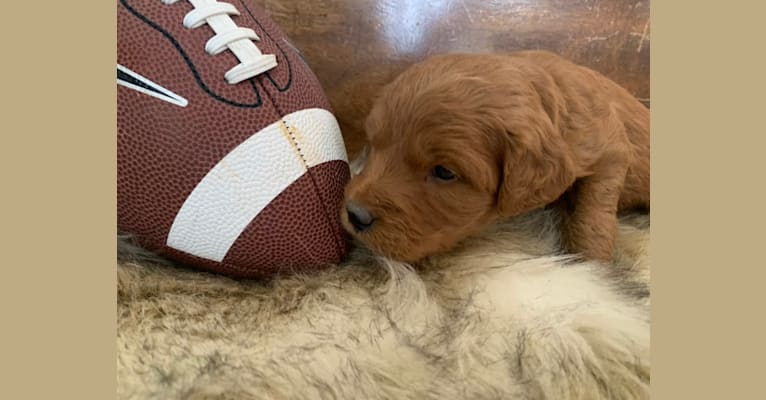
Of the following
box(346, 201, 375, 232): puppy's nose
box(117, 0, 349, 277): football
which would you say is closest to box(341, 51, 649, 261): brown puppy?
box(346, 201, 375, 232): puppy's nose

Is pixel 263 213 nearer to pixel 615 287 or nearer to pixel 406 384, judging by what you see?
pixel 406 384

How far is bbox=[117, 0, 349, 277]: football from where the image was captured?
97 centimetres

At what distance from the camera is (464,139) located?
101 centimetres

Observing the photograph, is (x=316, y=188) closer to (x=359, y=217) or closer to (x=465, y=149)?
(x=359, y=217)

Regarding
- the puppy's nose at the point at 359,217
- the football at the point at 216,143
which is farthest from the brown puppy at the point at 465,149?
the football at the point at 216,143

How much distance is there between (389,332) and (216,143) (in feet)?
1.30

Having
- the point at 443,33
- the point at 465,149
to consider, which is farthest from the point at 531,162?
the point at 443,33

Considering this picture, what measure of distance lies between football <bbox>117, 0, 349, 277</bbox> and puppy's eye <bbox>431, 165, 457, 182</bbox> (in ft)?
0.62

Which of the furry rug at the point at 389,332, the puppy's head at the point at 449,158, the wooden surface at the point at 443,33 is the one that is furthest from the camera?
the wooden surface at the point at 443,33

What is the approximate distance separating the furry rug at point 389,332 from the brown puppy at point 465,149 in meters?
0.10

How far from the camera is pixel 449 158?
40.3 inches

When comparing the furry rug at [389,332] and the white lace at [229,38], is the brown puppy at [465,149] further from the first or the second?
the white lace at [229,38]

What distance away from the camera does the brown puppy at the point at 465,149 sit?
3.35 ft

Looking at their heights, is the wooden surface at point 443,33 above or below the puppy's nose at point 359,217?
above
